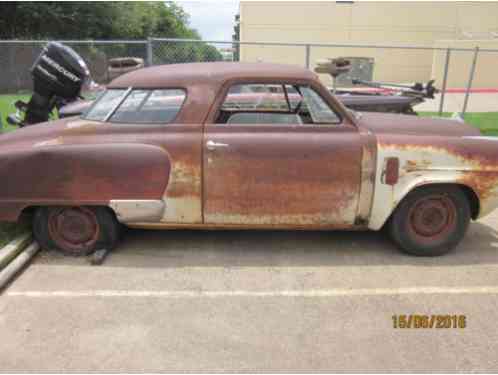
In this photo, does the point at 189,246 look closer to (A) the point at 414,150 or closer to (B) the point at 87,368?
(B) the point at 87,368

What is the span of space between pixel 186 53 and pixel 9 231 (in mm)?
9186

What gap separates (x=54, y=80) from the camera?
6.24m

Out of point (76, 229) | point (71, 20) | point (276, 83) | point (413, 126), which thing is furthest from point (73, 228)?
point (71, 20)

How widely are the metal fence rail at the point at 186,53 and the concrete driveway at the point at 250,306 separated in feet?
16.6

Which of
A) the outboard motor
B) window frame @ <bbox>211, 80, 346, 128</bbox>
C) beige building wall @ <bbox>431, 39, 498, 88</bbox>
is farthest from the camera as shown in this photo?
beige building wall @ <bbox>431, 39, 498, 88</bbox>

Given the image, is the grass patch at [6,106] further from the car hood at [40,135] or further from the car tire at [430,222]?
the car tire at [430,222]

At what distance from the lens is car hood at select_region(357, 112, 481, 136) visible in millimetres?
3996

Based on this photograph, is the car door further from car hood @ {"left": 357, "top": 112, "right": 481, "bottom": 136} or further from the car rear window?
the car rear window

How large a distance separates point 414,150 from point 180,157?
6.62ft

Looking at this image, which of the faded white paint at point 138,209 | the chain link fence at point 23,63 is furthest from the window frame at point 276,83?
the chain link fence at point 23,63

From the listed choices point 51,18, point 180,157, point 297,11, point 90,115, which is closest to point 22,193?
point 90,115

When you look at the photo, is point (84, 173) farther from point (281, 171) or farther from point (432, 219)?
point (432, 219)

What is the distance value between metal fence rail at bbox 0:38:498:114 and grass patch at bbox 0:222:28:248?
455 cm

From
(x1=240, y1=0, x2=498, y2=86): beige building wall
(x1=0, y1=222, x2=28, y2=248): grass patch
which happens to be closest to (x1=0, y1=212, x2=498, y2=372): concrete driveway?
(x1=0, y1=222, x2=28, y2=248): grass patch
